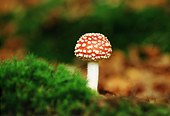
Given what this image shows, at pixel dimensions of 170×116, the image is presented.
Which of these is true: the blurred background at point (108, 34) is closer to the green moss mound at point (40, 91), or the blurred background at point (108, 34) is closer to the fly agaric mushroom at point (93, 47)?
the fly agaric mushroom at point (93, 47)

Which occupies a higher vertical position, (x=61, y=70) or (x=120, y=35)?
(x=120, y=35)

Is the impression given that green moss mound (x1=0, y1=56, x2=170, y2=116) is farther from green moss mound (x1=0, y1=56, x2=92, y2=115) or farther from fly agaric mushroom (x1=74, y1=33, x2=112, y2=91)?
fly agaric mushroom (x1=74, y1=33, x2=112, y2=91)

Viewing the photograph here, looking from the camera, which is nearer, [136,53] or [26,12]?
[136,53]

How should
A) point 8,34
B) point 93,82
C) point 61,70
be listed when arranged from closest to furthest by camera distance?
point 61,70 < point 93,82 < point 8,34

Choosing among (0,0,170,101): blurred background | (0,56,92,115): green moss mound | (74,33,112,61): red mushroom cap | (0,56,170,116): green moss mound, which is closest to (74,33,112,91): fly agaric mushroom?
(74,33,112,61): red mushroom cap

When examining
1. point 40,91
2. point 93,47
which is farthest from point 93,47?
point 40,91


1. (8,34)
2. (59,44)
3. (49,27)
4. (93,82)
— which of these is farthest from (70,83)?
(8,34)

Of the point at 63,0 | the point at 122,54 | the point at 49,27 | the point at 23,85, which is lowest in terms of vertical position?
the point at 23,85

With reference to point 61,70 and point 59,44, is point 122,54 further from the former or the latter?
point 61,70
